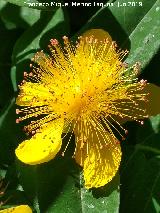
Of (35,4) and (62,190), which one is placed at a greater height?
(35,4)

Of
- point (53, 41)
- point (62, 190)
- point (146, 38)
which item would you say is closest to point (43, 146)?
point (62, 190)

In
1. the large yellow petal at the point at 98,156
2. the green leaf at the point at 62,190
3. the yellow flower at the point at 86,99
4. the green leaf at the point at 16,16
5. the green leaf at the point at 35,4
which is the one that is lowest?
the green leaf at the point at 62,190

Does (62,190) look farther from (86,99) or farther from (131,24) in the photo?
(131,24)

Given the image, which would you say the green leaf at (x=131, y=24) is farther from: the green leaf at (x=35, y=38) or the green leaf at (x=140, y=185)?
the green leaf at (x=140, y=185)

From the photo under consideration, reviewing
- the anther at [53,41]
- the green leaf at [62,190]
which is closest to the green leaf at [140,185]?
the green leaf at [62,190]

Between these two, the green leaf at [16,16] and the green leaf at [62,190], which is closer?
the green leaf at [62,190]

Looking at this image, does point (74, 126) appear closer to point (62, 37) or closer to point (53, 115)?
point (53, 115)

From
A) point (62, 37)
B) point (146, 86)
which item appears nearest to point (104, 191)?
point (146, 86)
